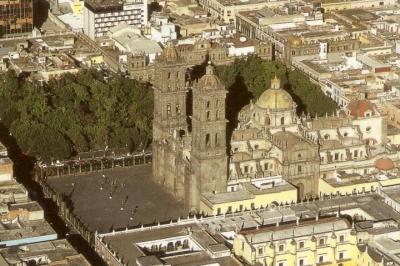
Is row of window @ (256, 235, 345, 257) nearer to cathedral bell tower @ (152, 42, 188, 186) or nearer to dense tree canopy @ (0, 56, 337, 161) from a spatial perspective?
cathedral bell tower @ (152, 42, 188, 186)

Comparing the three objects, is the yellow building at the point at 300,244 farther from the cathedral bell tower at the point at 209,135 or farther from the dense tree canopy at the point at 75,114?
the dense tree canopy at the point at 75,114

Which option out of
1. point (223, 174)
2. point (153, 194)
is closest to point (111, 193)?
point (153, 194)

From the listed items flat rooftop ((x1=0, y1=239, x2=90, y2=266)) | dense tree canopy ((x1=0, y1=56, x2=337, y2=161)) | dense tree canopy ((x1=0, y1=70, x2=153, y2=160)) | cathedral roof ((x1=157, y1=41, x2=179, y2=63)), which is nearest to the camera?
flat rooftop ((x1=0, y1=239, x2=90, y2=266))

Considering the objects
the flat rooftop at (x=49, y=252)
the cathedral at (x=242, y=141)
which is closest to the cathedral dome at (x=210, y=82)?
the cathedral at (x=242, y=141)

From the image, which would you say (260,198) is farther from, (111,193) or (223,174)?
(111,193)

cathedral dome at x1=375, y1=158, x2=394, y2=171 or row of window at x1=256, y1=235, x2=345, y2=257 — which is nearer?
row of window at x1=256, y1=235, x2=345, y2=257

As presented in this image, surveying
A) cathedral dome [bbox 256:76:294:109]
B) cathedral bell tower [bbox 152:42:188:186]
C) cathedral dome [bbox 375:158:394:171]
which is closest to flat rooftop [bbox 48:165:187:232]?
cathedral bell tower [bbox 152:42:188:186]
